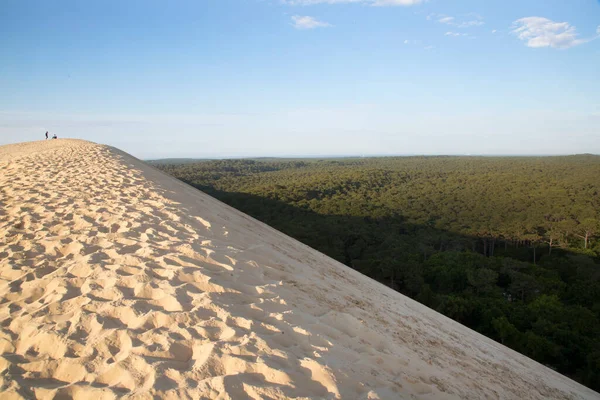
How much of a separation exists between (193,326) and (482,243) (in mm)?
42459

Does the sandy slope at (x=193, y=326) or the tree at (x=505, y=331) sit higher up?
the sandy slope at (x=193, y=326)

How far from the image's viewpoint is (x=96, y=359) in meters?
2.47

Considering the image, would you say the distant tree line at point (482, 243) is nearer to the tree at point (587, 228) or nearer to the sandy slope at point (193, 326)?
the tree at point (587, 228)

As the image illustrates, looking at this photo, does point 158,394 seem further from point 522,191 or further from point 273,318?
point 522,191

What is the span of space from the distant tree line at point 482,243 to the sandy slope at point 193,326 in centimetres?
973

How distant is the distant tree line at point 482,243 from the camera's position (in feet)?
47.0

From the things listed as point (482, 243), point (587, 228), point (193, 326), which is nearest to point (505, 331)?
point (193, 326)

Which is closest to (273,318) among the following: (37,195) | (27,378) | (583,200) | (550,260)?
(27,378)

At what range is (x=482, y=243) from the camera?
39.1m

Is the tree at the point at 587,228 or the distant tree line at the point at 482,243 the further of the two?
the tree at the point at 587,228

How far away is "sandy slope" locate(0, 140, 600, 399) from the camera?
2.36 m

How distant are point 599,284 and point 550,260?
9.81 meters

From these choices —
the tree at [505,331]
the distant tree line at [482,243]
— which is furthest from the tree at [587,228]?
the tree at [505,331]

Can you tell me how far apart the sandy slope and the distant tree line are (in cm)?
973
